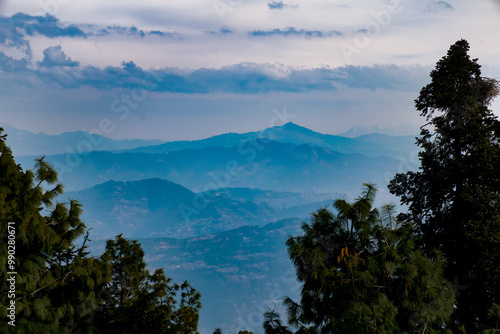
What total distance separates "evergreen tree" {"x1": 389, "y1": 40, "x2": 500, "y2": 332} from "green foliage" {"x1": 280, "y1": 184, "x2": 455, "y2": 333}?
155 inches

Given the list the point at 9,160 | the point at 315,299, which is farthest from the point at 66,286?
the point at 315,299

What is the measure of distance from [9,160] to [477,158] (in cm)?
1530

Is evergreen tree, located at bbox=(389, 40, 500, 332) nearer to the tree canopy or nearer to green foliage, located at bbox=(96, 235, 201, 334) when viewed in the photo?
green foliage, located at bbox=(96, 235, 201, 334)

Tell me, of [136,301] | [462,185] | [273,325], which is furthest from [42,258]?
[462,185]

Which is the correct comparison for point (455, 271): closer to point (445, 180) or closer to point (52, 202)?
point (445, 180)

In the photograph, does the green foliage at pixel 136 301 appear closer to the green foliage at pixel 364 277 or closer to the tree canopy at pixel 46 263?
the tree canopy at pixel 46 263

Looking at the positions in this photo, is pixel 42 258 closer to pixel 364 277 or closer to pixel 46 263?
pixel 46 263

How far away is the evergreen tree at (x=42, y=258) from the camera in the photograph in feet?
33.1

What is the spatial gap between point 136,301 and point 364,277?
7767 mm

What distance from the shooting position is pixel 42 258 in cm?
1090

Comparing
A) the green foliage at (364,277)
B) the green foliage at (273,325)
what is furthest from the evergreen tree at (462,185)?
the green foliage at (273,325)

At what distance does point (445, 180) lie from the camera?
57.7 feet

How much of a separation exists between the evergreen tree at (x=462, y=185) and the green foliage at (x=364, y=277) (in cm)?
393

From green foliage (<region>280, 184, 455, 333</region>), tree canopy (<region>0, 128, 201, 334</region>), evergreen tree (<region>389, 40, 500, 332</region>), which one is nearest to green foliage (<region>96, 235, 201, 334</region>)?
tree canopy (<region>0, 128, 201, 334</region>)
